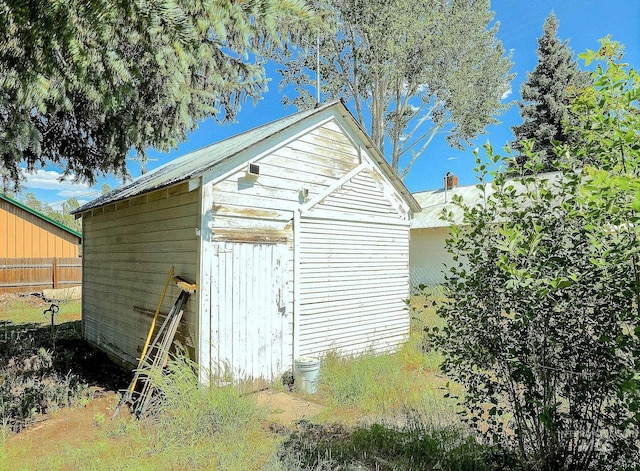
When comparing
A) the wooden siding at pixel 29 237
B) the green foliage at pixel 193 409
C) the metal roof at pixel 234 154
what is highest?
the metal roof at pixel 234 154

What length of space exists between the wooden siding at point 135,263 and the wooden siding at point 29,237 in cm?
1013

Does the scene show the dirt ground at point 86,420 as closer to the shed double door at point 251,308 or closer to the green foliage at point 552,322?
the shed double door at point 251,308

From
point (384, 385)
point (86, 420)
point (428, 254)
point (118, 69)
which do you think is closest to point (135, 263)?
point (86, 420)

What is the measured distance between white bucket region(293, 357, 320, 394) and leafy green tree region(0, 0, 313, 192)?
4.09 meters

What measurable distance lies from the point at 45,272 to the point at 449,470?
19311 millimetres

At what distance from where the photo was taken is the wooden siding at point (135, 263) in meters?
6.02

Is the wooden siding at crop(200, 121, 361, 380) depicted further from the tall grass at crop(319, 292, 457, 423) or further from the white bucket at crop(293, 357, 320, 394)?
→ the tall grass at crop(319, 292, 457, 423)

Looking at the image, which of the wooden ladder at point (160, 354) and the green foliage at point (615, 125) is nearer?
the green foliage at point (615, 125)

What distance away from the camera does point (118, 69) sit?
12.7 ft

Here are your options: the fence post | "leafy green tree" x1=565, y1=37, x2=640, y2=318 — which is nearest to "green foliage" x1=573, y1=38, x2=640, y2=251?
"leafy green tree" x1=565, y1=37, x2=640, y2=318

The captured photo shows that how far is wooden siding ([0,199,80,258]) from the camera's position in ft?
55.9

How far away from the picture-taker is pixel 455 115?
18375 millimetres

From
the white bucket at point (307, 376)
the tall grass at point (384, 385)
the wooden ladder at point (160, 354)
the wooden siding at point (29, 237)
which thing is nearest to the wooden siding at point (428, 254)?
the tall grass at point (384, 385)

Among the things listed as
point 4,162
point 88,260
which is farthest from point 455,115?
point 4,162
